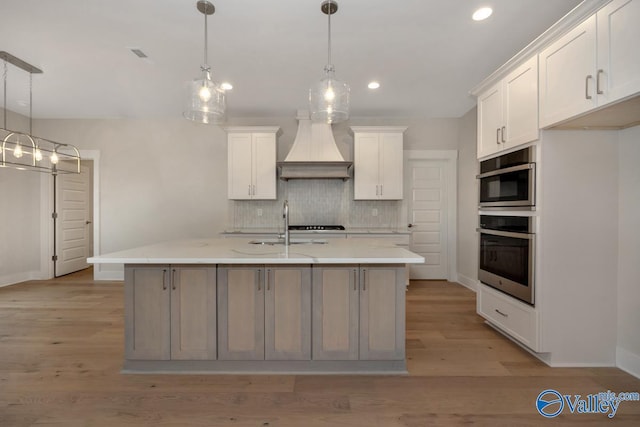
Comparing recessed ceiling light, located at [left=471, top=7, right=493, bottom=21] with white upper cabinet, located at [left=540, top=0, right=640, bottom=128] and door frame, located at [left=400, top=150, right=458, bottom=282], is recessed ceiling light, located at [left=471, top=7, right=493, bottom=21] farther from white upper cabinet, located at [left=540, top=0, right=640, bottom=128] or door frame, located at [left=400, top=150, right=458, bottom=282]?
door frame, located at [left=400, top=150, right=458, bottom=282]

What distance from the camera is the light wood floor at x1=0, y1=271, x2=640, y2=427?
1.71 metres

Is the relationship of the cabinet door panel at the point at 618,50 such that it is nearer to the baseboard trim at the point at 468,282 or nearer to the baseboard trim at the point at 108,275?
the baseboard trim at the point at 468,282

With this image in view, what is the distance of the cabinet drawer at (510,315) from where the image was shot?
7.59 feet

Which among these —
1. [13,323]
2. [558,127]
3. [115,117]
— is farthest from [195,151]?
[558,127]

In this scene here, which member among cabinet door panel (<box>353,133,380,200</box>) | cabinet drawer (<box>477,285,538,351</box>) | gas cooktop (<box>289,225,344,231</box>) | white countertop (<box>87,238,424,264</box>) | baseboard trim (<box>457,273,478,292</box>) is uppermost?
cabinet door panel (<box>353,133,380,200</box>)

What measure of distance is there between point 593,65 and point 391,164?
2782 mm

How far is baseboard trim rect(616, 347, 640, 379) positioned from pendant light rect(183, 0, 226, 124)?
3531mm

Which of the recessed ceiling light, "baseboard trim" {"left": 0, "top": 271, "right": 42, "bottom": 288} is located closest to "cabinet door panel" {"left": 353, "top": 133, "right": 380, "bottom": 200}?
the recessed ceiling light

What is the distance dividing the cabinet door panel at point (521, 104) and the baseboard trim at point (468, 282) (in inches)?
98.4

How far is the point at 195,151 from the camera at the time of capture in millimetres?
4934

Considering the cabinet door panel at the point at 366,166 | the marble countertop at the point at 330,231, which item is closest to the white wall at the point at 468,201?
the marble countertop at the point at 330,231

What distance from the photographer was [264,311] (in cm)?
214

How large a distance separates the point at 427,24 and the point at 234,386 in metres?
3.13

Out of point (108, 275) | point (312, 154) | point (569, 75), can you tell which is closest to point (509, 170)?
point (569, 75)
